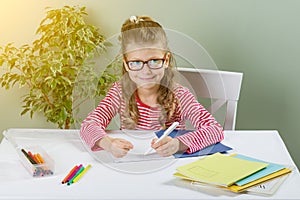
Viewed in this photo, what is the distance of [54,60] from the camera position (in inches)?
85.4

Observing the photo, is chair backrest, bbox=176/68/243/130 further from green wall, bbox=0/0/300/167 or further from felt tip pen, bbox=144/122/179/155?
green wall, bbox=0/0/300/167

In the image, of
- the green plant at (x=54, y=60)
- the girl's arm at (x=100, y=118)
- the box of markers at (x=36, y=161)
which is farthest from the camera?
the green plant at (x=54, y=60)

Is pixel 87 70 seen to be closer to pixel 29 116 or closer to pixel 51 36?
pixel 51 36

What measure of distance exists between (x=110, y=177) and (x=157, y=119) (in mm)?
205

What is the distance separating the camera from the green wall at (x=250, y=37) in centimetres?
225

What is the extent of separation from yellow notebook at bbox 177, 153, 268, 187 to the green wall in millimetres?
922

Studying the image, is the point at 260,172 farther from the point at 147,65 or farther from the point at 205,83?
the point at 147,65

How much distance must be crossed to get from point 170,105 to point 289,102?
1047 mm

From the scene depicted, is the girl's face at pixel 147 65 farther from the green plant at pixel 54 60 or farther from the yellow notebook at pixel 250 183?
the green plant at pixel 54 60

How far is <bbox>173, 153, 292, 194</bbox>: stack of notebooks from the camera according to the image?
1273 millimetres

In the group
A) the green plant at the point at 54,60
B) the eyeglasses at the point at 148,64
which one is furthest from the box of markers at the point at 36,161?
the green plant at the point at 54,60

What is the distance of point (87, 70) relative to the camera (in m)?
1.42

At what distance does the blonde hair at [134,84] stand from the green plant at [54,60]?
28.5 inches

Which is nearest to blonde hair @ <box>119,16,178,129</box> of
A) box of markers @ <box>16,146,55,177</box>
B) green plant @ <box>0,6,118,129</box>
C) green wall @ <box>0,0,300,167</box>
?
box of markers @ <box>16,146,55,177</box>
